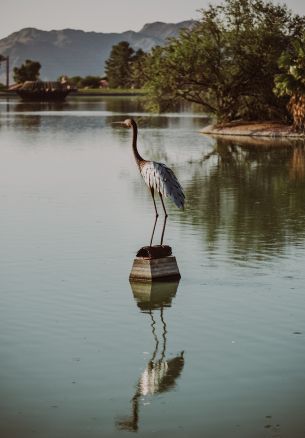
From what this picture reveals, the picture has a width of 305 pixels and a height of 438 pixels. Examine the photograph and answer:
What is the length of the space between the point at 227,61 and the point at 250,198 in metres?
32.6

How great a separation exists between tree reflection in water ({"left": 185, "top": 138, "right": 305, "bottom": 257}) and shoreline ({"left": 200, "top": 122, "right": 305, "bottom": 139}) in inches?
421

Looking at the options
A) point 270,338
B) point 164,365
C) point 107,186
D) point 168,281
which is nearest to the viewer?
point 164,365

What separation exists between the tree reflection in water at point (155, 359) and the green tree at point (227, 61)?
4281cm

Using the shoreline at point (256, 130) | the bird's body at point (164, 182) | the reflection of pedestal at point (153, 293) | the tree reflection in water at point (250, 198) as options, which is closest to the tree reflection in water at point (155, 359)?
the reflection of pedestal at point (153, 293)

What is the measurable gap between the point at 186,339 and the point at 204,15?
4817cm

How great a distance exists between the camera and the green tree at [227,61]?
58562mm

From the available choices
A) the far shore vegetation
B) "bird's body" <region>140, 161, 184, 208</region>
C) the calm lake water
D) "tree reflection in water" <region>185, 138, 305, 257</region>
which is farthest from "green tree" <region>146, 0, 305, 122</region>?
"bird's body" <region>140, 161, 184, 208</region>

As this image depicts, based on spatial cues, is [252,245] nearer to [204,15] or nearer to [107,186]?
[107,186]

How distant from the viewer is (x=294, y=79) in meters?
54.3

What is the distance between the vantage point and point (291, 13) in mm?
62000

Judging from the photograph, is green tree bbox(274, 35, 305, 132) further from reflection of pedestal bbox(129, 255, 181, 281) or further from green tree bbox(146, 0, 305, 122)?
reflection of pedestal bbox(129, 255, 181, 281)

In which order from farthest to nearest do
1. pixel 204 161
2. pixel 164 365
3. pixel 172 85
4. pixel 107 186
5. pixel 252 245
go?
pixel 172 85 < pixel 204 161 < pixel 107 186 < pixel 252 245 < pixel 164 365

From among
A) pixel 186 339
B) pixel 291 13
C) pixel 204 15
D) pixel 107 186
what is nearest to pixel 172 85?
pixel 204 15

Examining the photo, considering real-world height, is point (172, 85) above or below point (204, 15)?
below
